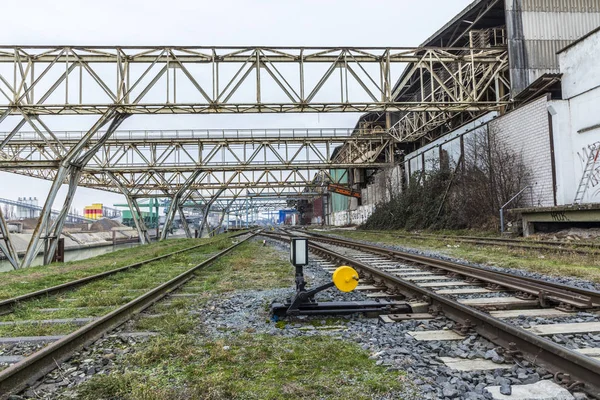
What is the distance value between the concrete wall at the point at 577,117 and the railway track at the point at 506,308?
1007cm

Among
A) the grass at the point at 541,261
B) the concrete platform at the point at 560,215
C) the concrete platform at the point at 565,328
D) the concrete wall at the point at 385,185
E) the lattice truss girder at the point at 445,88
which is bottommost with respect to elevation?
the concrete platform at the point at 565,328

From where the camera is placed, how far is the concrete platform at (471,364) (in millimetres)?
3027

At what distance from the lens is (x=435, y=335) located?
3852 mm

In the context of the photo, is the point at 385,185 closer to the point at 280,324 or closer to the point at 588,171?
the point at 588,171

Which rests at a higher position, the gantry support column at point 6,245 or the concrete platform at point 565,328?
the gantry support column at point 6,245

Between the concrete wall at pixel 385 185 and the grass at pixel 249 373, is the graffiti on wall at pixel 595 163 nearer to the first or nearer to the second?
the grass at pixel 249 373

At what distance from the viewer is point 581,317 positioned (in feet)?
14.2

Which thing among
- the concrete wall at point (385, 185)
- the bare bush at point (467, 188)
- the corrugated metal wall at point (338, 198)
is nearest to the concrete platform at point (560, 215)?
the bare bush at point (467, 188)

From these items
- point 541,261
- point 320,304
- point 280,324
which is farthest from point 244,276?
point 541,261

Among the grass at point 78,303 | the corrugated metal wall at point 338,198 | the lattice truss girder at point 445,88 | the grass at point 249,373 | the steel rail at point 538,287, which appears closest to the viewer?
the grass at point 249,373

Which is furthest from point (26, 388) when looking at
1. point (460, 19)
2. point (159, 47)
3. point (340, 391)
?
point (460, 19)

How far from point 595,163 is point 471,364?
14778mm

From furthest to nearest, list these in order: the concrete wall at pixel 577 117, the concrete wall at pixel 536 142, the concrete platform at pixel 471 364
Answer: the concrete wall at pixel 536 142 → the concrete wall at pixel 577 117 → the concrete platform at pixel 471 364

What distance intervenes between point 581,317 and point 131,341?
189 inches
